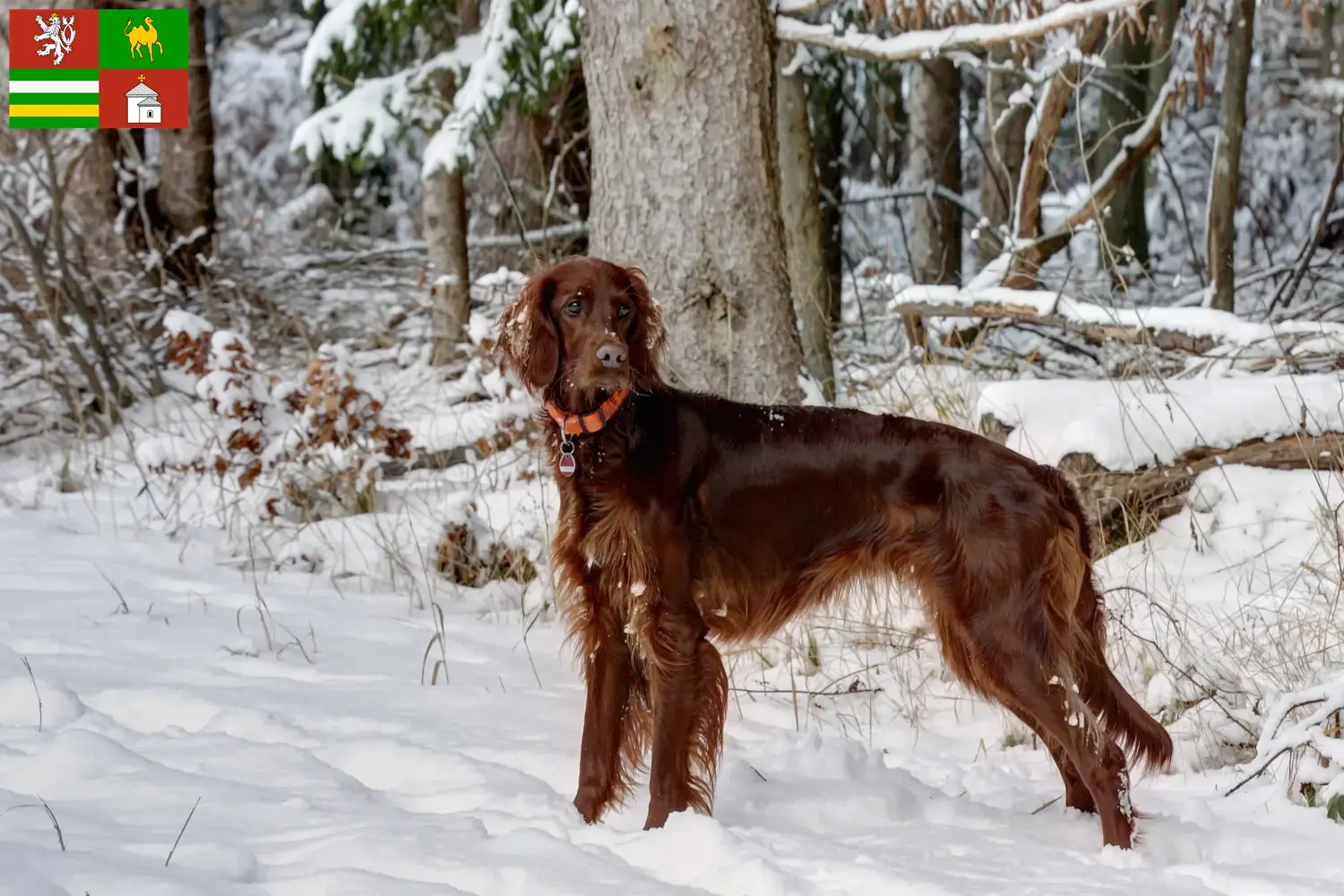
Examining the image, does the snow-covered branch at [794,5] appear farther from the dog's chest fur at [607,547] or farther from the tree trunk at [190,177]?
the tree trunk at [190,177]

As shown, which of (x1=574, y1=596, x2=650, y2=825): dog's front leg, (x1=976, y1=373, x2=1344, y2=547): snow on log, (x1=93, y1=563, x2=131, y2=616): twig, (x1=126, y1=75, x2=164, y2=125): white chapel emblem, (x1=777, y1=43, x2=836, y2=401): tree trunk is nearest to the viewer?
(x1=574, y1=596, x2=650, y2=825): dog's front leg

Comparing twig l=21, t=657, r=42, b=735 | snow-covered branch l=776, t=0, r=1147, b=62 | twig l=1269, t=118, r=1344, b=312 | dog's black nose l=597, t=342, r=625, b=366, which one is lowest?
twig l=21, t=657, r=42, b=735

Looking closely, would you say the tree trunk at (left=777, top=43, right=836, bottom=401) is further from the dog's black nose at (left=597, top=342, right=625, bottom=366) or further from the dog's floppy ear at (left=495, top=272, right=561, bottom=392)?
the dog's black nose at (left=597, top=342, right=625, bottom=366)

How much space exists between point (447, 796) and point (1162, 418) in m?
2.66

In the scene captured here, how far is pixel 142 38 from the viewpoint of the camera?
7625 millimetres

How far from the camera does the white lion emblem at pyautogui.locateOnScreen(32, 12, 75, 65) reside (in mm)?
7152

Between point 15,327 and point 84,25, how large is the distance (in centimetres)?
185

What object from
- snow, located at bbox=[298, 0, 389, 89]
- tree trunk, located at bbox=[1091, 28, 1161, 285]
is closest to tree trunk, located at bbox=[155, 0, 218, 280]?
snow, located at bbox=[298, 0, 389, 89]

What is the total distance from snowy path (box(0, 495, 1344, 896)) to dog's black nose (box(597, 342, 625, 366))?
0.95m

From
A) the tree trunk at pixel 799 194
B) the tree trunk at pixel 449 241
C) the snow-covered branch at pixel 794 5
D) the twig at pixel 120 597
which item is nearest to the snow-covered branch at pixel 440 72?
the tree trunk at pixel 449 241

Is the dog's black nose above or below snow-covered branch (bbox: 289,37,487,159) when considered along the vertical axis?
below

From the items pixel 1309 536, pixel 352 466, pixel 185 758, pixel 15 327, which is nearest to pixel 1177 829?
pixel 1309 536

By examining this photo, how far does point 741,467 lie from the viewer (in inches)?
109

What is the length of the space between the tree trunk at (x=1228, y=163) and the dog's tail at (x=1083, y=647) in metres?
4.32
